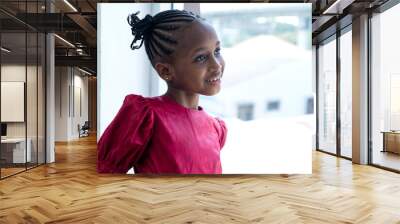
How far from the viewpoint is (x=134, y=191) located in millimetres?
5152

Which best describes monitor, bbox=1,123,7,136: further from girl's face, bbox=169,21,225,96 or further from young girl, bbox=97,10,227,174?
girl's face, bbox=169,21,225,96

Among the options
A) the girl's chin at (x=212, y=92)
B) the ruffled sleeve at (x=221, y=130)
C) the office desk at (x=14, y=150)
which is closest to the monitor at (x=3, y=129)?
the office desk at (x=14, y=150)

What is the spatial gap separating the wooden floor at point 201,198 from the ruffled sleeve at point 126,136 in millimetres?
288

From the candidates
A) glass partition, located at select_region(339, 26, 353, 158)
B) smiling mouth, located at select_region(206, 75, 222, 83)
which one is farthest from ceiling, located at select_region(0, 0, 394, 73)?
smiling mouth, located at select_region(206, 75, 222, 83)

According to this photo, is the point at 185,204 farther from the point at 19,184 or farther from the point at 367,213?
the point at 19,184

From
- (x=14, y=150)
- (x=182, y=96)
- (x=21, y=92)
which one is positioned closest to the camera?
(x=182, y=96)

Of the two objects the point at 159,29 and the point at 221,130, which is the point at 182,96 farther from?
the point at 159,29

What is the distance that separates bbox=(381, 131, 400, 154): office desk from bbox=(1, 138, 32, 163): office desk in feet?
21.2

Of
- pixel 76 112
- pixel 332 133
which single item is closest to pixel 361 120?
pixel 332 133

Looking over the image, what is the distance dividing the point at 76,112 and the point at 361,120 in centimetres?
1281

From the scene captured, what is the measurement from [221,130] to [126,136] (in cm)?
139

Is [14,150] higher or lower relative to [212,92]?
lower

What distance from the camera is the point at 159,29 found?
5.87 meters

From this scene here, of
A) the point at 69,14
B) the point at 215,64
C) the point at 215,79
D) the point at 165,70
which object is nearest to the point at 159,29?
the point at 165,70
